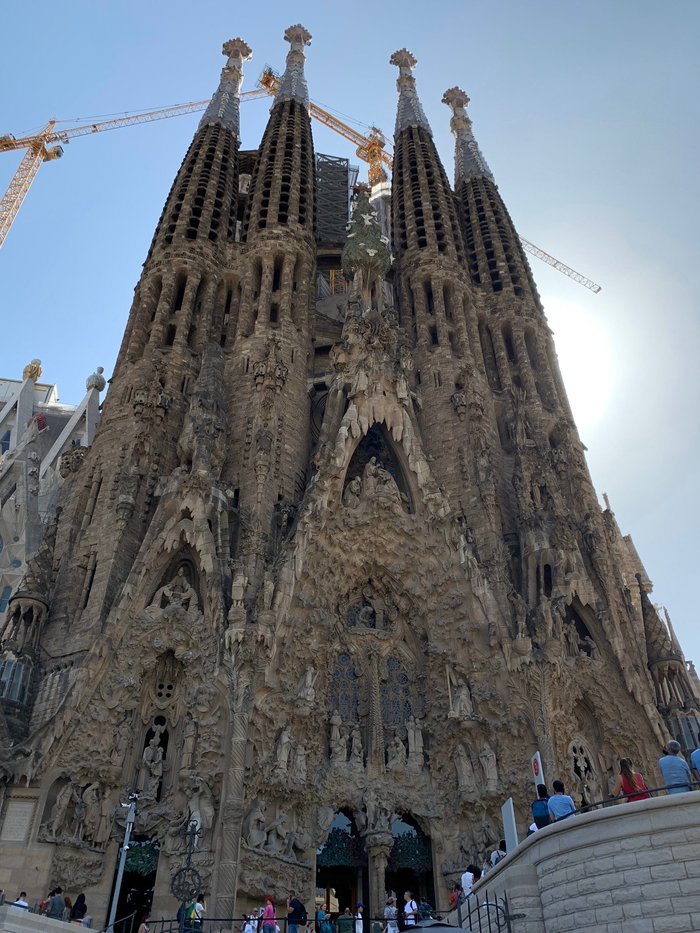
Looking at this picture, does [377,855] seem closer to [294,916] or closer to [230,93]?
[294,916]

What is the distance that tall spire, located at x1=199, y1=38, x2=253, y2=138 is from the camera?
35.7 m

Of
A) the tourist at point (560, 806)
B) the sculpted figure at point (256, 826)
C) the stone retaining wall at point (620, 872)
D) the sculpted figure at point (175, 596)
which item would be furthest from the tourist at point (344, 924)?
the sculpted figure at point (175, 596)

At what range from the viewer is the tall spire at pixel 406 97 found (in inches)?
1576

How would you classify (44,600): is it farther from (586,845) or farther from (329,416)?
(586,845)

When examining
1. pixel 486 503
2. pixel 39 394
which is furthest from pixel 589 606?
pixel 39 394

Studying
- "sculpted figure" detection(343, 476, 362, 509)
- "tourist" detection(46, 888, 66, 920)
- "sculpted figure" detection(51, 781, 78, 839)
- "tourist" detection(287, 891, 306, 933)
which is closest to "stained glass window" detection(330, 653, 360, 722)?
"sculpted figure" detection(343, 476, 362, 509)

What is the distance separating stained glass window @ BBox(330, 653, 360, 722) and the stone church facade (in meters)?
0.07

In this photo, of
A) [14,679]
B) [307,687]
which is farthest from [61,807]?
[307,687]

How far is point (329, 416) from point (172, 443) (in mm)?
4590

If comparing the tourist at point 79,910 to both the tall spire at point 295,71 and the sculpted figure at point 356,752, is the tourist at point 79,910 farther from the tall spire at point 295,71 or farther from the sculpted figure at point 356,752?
the tall spire at point 295,71

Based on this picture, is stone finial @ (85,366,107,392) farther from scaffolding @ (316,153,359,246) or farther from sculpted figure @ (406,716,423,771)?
sculpted figure @ (406,716,423,771)

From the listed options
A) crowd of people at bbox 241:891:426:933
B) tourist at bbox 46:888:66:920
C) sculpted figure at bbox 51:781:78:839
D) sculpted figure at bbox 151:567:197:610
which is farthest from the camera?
sculpted figure at bbox 151:567:197:610

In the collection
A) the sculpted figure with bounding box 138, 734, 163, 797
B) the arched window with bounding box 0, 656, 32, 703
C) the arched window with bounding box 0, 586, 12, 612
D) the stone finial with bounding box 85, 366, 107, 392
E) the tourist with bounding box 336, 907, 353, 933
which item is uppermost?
the stone finial with bounding box 85, 366, 107, 392

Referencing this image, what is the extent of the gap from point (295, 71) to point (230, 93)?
4.45 meters
